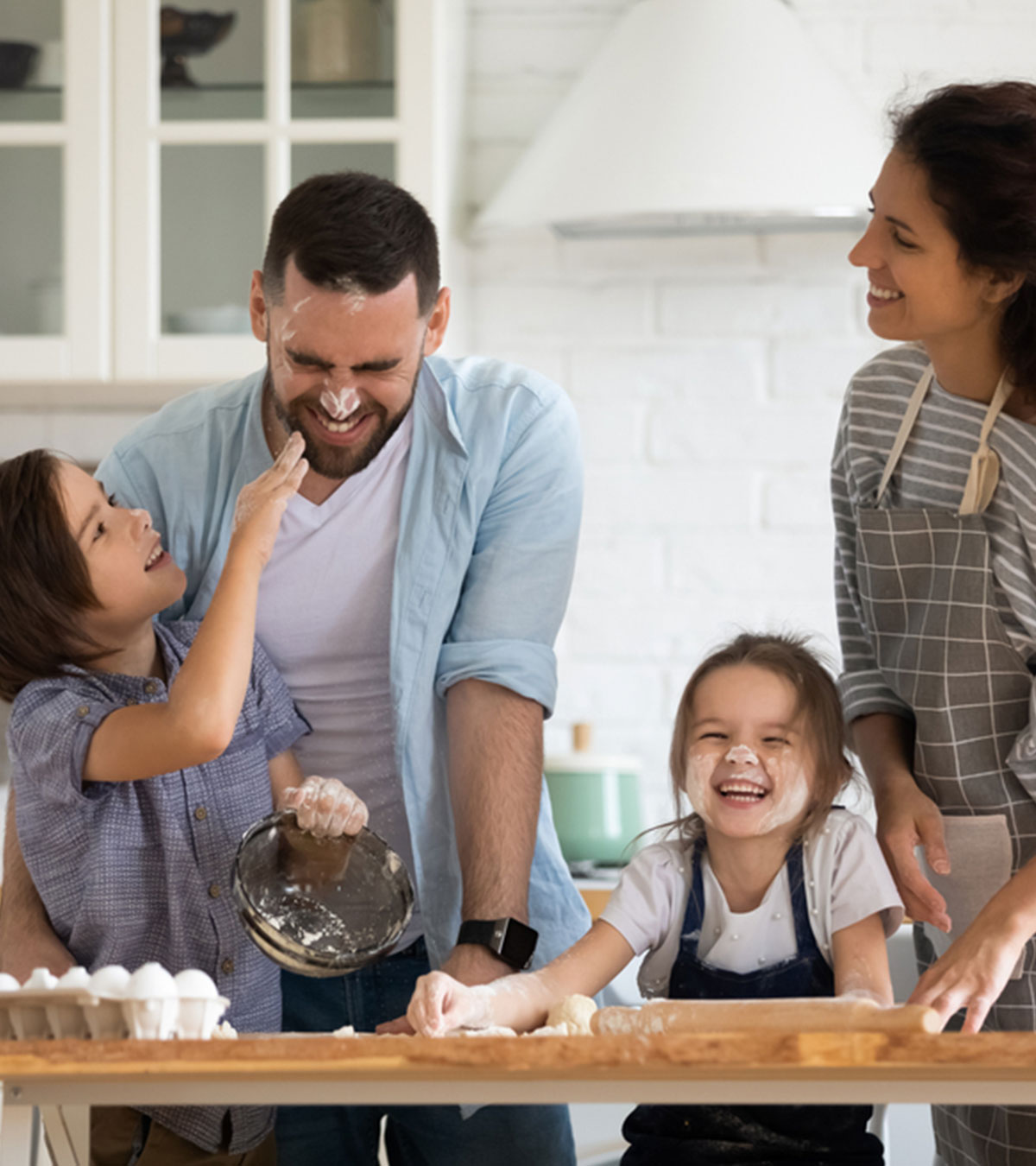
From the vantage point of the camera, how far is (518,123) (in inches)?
106

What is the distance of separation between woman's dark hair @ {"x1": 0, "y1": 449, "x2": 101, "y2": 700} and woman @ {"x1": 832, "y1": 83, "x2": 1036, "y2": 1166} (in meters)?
0.71

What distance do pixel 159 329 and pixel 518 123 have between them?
75 centimetres

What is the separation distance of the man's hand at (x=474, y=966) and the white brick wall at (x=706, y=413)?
1.41 m

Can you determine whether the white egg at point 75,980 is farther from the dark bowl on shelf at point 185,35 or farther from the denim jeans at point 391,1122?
the dark bowl on shelf at point 185,35

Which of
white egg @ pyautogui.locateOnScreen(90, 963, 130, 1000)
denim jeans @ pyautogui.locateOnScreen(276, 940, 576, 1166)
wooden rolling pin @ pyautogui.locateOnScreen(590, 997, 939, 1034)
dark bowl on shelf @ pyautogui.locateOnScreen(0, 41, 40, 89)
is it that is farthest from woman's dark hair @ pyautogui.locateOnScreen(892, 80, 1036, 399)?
dark bowl on shelf @ pyautogui.locateOnScreen(0, 41, 40, 89)

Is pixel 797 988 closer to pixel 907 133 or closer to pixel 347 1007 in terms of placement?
pixel 347 1007

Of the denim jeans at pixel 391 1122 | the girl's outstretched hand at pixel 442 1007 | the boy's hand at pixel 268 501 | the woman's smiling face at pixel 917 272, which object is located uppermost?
the woman's smiling face at pixel 917 272

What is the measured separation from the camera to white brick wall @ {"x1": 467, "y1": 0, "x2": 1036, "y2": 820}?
2637 mm

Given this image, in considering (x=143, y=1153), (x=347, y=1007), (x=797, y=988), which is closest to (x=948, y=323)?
(x=797, y=988)

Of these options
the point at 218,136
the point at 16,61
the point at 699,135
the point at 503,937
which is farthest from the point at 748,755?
the point at 16,61

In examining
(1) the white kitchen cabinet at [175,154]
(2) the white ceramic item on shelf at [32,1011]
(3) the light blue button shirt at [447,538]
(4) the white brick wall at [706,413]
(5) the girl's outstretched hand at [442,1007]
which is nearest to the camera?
(2) the white ceramic item on shelf at [32,1011]

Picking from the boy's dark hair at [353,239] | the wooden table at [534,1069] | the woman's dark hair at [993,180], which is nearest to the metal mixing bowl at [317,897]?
the wooden table at [534,1069]

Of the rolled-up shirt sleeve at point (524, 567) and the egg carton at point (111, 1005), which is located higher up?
the rolled-up shirt sleeve at point (524, 567)

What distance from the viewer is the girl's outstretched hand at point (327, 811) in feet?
3.95
